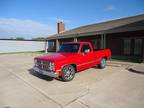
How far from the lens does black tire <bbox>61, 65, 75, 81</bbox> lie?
5332 mm

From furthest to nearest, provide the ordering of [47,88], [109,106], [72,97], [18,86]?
[18,86] → [47,88] → [72,97] → [109,106]

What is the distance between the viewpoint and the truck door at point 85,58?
612 cm

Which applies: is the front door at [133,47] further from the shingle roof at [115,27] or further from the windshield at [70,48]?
the windshield at [70,48]

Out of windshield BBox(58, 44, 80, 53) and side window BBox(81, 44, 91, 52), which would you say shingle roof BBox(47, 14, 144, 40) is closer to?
side window BBox(81, 44, 91, 52)

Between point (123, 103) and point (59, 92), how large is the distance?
218 centimetres

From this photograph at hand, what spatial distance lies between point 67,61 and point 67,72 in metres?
0.54

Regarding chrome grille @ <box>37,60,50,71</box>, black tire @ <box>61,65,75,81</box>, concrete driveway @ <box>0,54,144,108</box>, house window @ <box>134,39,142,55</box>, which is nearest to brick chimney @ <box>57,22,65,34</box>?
house window @ <box>134,39,142,55</box>

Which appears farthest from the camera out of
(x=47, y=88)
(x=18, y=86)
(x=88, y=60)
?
(x=88, y=60)

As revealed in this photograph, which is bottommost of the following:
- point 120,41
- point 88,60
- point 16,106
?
point 16,106

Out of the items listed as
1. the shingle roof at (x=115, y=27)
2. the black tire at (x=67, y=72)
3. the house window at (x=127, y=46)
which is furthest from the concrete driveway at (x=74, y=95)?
the house window at (x=127, y=46)

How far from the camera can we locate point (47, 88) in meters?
4.71

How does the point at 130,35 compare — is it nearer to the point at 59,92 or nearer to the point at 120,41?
the point at 120,41

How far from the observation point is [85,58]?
6367 mm

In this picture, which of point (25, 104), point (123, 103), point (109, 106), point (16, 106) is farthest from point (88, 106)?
point (16, 106)
